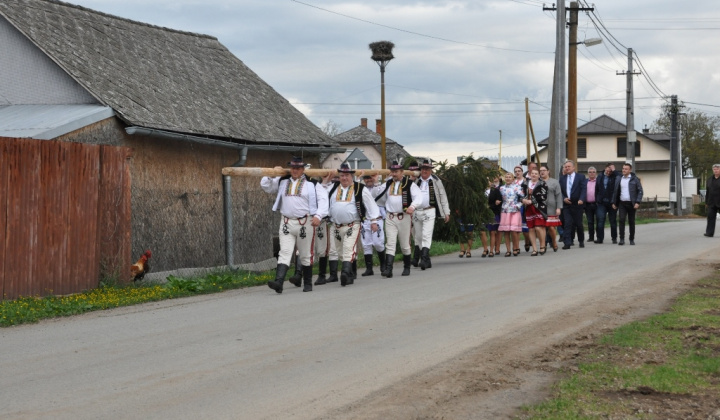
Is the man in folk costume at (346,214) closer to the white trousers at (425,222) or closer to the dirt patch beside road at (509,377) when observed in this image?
the white trousers at (425,222)

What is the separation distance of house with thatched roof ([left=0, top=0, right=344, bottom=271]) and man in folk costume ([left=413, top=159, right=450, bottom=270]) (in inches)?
184

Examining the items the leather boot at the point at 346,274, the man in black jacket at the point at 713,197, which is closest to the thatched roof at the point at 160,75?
the leather boot at the point at 346,274

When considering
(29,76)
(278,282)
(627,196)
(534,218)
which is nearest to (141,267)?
(278,282)

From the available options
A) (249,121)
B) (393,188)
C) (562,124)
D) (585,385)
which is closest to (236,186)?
(249,121)

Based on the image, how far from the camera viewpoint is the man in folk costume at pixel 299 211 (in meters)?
14.9

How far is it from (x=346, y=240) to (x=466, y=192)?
16.4 ft

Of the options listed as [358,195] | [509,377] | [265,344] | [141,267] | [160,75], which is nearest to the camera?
[509,377]

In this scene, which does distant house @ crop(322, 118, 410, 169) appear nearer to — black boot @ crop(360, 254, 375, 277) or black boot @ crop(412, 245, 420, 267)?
black boot @ crop(412, 245, 420, 267)

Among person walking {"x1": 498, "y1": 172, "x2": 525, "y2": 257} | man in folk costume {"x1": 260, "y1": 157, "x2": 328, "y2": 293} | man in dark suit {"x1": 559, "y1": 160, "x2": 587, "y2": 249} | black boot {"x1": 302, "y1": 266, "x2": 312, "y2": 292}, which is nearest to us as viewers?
man in folk costume {"x1": 260, "y1": 157, "x2": 328, "y2": 293}

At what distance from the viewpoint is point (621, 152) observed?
81438 millimetres

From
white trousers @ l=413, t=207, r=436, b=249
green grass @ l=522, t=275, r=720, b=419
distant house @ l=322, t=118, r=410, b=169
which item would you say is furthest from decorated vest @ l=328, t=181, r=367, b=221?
distant house @ l=322, t=118, r=410, b=169

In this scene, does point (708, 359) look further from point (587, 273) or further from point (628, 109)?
point (628, 109)

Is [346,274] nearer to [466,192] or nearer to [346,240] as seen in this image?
[346,240]

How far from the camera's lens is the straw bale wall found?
18172mm
